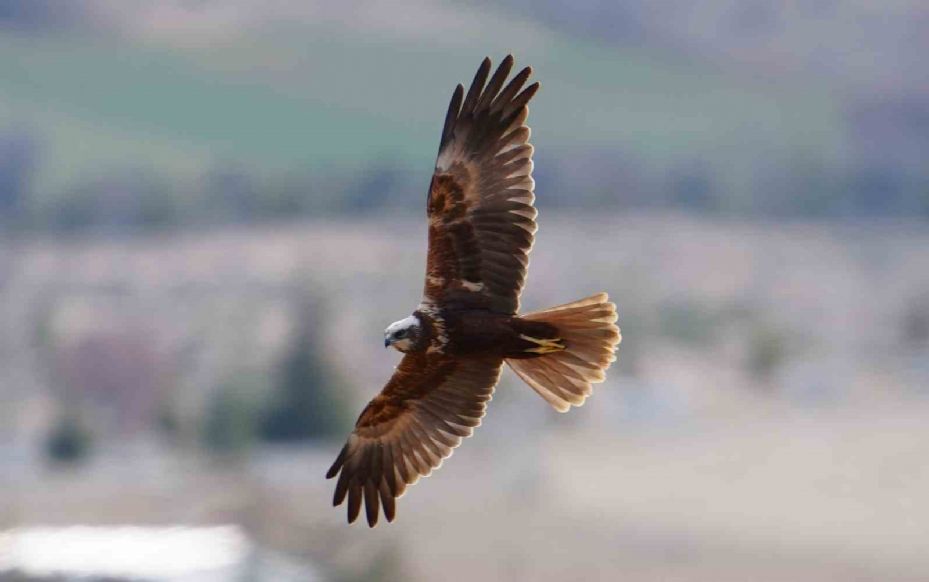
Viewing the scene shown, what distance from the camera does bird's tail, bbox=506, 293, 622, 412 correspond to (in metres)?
8.86

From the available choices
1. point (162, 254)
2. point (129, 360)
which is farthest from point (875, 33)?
point (129, 360)

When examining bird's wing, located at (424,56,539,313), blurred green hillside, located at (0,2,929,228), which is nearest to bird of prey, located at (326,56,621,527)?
bird's wing, located at (424,56,539,313)

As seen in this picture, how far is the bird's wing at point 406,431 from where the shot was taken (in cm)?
932

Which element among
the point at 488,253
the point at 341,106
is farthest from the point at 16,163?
the point at 488,253

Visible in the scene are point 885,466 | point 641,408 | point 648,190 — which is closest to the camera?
point 885,466

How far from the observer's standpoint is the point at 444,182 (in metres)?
8.76

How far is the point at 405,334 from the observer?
8.79 meters

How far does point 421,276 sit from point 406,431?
3053cm

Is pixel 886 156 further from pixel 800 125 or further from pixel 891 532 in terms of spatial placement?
pixel 891 532

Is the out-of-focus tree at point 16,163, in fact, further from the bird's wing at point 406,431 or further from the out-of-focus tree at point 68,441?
the bird's wing at point 406,431

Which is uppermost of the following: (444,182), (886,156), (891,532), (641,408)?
(886,156)

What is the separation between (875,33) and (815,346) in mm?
18031

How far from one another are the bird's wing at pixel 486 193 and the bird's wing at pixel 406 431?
64 centimetres

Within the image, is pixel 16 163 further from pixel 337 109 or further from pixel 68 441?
pixel 68 441
